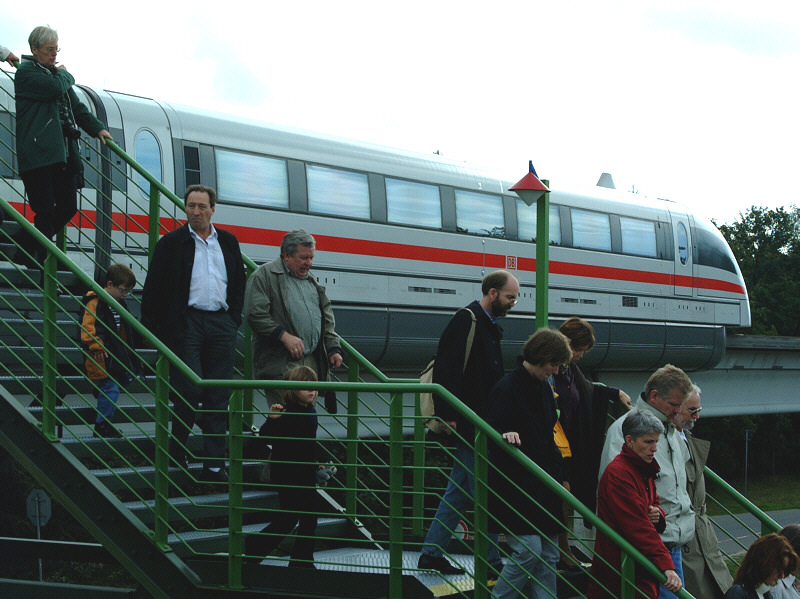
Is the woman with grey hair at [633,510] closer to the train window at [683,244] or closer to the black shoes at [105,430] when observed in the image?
the black shoes at [105,430]

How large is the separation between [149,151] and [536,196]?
4693 millimetres

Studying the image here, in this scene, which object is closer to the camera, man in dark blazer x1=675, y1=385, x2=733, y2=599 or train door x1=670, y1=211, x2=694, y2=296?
man in dark blazer x1=675, y1=385, x2=733, y2=599

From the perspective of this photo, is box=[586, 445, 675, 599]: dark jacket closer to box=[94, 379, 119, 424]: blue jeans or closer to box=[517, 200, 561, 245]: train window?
box=[94, 379, 119, 424]: blue jeans

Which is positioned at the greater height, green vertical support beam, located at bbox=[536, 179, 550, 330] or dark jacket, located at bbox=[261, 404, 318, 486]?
green vertical support beam, located at bbox=[536, 179, 550, 330]

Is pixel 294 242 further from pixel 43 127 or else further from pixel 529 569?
pixel 529 569

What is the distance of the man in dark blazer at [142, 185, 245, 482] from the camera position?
562cm

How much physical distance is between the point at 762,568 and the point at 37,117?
189 inches

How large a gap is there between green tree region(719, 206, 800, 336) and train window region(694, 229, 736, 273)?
118 feet

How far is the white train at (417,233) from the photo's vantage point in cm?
1241

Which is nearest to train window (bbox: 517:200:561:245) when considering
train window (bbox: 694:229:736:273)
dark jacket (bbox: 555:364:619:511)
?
train window (bbox: 694:229:736:273)

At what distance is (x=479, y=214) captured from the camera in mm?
16484

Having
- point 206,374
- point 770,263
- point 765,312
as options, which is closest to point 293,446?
point 206,374

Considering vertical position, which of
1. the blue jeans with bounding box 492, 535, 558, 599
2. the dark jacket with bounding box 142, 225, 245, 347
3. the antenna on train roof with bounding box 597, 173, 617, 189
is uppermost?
the antenna on train roof with bounding box 597, 173, 617, 189

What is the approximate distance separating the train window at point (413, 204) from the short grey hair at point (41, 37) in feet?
29.3
